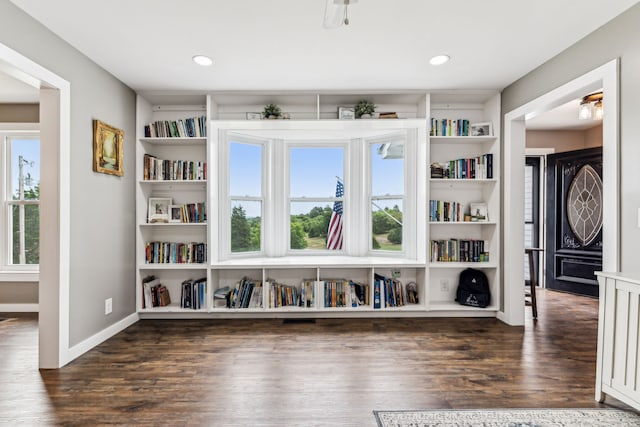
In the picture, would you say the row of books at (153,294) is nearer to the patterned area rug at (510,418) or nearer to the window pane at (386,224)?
the window pane at (386,224)

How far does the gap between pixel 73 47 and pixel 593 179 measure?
6.15 m

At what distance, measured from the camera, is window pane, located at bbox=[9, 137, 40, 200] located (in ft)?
14.2

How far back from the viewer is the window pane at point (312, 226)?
4512mm

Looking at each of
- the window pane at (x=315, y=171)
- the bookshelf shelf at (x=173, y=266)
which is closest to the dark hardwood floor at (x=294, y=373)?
the bookshelf shelf at (x=173, y=266)

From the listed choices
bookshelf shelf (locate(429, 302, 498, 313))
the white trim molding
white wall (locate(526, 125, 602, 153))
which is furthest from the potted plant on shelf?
white wall (locate(526, 125, 602, 153))

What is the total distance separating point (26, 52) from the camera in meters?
2.36

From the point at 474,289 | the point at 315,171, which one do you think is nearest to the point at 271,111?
the point at 315,171

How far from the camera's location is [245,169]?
171 inches

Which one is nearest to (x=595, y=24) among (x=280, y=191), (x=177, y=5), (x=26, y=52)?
(x=177, y=5)

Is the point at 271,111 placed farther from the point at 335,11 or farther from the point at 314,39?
the point at 335,11

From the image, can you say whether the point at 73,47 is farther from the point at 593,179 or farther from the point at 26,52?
the point at 593,179

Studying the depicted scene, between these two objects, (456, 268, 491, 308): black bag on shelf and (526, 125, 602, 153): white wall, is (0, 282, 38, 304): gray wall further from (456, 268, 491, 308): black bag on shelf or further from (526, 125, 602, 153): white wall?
(526, 125, 602, 153): white wall

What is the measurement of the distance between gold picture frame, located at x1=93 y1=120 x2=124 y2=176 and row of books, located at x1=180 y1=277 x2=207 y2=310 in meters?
1.31

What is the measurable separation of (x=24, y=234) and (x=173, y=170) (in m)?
2.13
